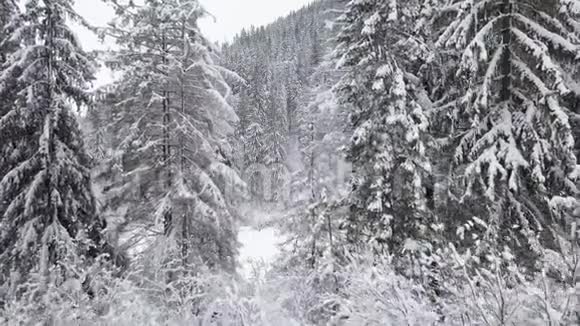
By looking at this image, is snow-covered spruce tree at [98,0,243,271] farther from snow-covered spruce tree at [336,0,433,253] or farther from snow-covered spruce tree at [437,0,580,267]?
snow-covered spruce tree at [437,0,580,267]

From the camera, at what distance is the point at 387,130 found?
10078mm

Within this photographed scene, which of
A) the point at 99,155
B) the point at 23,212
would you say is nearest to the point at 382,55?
the point at 99,155

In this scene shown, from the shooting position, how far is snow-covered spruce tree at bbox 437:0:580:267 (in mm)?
8203

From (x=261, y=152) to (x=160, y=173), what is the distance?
36.2 metres

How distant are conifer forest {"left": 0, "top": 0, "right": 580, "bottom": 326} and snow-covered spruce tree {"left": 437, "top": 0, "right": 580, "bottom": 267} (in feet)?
0.16

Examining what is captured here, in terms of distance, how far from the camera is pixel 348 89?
11258 mm

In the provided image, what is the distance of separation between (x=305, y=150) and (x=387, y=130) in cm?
519

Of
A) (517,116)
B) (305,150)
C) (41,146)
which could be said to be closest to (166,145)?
(41,146)

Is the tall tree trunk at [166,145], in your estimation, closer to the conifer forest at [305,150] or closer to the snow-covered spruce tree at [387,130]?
the conifer forest at [305,150]

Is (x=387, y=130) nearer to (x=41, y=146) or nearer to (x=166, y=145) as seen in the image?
(x=166, y=145)

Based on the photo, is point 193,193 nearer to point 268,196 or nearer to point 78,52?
point 78,52

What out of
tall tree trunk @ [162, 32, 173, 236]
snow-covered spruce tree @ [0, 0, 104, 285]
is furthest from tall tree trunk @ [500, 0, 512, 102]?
snow-covered spruce tree @ [0, 0, 104, 285]

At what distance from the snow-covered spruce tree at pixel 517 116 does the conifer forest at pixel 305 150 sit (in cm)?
5

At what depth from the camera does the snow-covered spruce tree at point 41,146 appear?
34.2 feet
